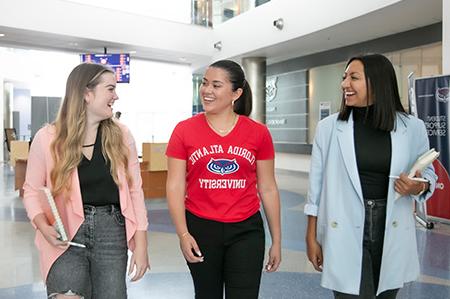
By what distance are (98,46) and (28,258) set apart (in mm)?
9452

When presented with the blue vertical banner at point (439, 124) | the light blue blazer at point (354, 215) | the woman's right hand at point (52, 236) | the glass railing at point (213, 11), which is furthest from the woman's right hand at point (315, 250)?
the glass railing at point (213, 11)

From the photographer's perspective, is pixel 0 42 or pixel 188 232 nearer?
pixel 188 232

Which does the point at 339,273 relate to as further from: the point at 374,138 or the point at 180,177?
the point at 180,177

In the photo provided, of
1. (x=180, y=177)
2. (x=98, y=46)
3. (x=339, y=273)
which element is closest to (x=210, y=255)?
(x=180, y=177)

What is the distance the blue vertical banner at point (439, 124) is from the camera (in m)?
6.00

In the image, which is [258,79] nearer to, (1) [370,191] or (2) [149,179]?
(2) [149,179]

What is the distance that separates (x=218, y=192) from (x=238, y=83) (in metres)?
0.52

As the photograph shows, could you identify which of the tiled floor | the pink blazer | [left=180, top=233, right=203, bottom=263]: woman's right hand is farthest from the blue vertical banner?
the pink blazer

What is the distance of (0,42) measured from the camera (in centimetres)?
1240

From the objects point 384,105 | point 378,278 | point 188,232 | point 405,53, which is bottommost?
point 378,278

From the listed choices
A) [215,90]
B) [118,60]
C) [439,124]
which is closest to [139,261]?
[215,90]

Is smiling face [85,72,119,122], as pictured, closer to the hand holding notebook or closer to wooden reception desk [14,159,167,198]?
the hand holding notebook

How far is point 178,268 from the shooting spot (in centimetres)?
424

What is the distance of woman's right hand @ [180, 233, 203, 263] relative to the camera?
6.25 ft
